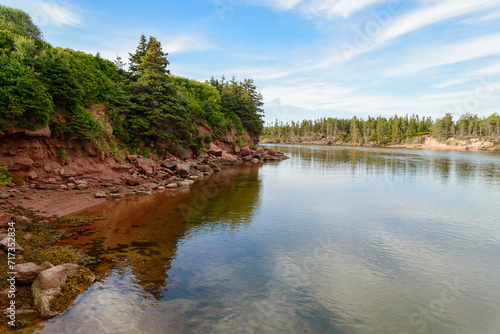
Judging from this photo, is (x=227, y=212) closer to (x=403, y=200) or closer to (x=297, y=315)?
(x=297, y=315)

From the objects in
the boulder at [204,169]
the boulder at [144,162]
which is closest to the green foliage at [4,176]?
the boulder at [144,162]

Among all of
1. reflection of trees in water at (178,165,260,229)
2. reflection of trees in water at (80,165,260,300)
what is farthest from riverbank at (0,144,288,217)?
reflection of trees in water at (178,165,260,229)

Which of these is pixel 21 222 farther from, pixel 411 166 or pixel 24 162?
pixel 411 166

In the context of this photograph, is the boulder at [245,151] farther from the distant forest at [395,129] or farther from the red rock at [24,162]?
the distant forest at [395,129]

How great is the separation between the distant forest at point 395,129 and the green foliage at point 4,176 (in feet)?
507

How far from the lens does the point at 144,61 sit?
119 feet

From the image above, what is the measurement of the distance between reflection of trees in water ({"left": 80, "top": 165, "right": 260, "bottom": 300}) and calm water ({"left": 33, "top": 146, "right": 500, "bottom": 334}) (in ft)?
0.24

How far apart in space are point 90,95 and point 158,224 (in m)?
19.2

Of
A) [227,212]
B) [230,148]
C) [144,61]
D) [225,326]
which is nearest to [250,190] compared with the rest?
[227,212]

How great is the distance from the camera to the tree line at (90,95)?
1881 centimetres

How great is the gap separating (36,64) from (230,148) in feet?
130

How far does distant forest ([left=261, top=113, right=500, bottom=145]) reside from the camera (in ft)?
439

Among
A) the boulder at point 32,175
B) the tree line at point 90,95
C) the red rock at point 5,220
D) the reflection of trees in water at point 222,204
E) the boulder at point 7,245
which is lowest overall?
the reflection of trees in water at point 222,204

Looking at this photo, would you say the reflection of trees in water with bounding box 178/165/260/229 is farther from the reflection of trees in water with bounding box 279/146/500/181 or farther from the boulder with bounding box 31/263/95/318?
the reflection of trees in water with bounding box 279/146/500/181
